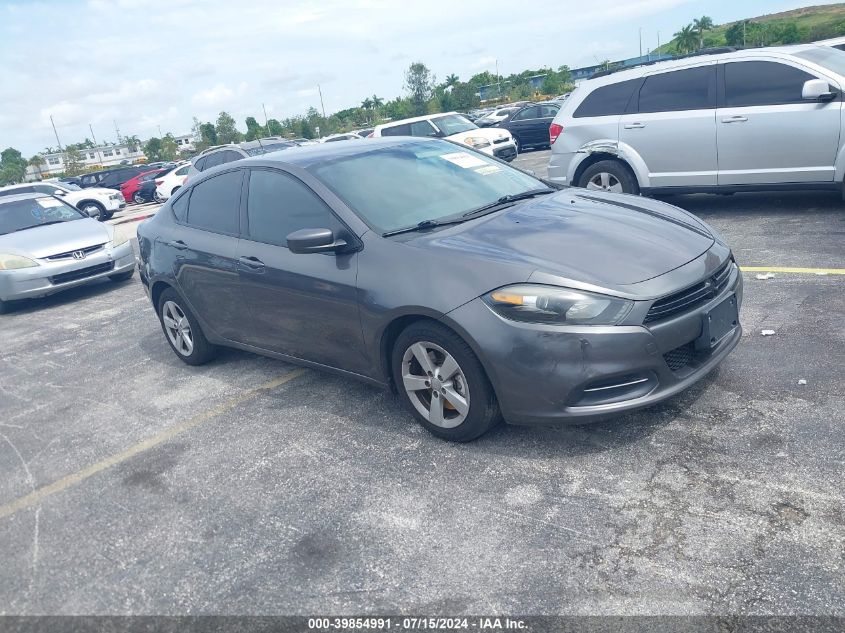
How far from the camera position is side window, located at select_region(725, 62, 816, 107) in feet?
24.3

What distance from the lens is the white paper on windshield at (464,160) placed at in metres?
4.83

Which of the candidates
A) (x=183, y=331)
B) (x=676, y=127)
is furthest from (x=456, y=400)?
(x=676, y=127)

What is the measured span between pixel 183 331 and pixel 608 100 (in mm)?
5955

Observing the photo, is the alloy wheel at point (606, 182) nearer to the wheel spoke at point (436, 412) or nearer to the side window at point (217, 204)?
the side window at point (217, 204)

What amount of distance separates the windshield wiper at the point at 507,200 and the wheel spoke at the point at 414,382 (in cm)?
103

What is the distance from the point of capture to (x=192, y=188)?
18.1 feet

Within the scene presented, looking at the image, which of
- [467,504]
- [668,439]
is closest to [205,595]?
[467,504]

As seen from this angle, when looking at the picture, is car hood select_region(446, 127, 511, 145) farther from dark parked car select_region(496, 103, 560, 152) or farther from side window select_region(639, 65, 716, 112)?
side window select_region(639, 65, 716, 112)

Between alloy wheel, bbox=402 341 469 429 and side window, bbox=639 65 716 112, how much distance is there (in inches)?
231

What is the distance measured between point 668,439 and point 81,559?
283 cm

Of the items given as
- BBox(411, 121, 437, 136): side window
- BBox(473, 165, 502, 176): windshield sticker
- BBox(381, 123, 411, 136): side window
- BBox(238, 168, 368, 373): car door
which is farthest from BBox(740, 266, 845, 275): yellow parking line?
BBox(381, 123, 411, 136): side window

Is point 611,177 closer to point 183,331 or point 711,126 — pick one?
point 711,126

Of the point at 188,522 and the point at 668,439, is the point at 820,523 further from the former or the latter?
the point at 188,522

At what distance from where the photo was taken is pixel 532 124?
22.1 m
